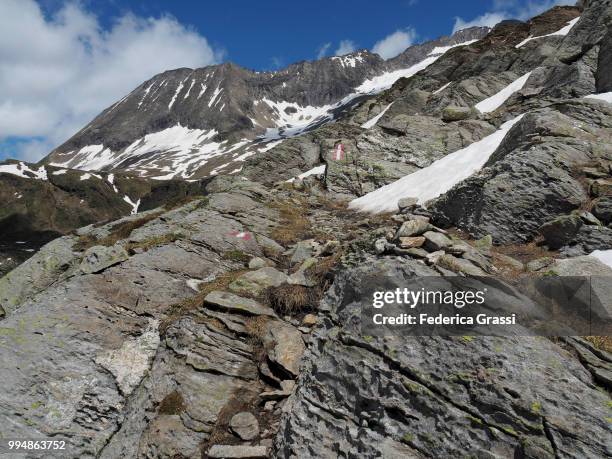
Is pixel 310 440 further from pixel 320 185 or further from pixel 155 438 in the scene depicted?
pixel 320 185

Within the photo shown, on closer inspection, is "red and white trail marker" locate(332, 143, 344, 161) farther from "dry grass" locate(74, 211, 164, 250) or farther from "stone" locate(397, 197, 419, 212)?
"dry grass" locate(74, 211, 164, 250)

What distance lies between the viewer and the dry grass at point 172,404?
326 inches

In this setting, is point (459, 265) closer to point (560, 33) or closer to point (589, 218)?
point (589, 218)

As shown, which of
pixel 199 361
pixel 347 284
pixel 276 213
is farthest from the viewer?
pixel 276 213

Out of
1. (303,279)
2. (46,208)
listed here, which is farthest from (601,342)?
(46,208)

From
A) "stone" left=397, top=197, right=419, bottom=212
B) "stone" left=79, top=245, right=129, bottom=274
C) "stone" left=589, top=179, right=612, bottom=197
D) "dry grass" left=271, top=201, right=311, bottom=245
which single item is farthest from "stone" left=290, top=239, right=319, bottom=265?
"stone" left=589, top=179, right=612, bottom=197

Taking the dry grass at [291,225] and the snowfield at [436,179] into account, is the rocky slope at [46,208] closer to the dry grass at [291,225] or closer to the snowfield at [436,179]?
the dry grass at [291,225]

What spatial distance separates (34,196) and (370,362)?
9472 inches

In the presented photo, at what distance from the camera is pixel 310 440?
6605 mm

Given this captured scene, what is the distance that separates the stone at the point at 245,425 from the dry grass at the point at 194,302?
12.6 feet

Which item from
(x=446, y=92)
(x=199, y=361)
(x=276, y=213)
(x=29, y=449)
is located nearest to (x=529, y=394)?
(x=199, y=361)

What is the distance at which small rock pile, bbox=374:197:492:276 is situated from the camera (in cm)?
766

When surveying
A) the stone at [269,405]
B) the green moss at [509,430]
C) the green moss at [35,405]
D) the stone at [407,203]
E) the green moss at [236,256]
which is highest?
the stone at [407,203]

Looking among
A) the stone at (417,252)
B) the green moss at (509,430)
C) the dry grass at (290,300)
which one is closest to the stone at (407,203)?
the dry grass at (290,300)
